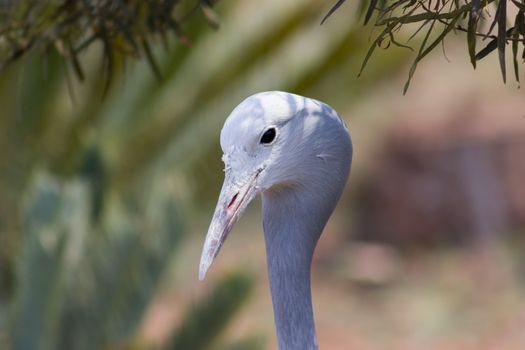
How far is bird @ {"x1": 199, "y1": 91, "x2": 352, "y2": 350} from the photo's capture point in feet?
9.87

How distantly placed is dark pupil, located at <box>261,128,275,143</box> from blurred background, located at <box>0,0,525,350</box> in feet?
3.94

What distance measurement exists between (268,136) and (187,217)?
417 cm

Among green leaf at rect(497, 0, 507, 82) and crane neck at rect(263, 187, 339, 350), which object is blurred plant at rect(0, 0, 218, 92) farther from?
green leaf at rect(497, 0, 507, 82)

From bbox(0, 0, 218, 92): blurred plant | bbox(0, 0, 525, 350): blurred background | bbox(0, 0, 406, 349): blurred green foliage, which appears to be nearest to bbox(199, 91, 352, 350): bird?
bbox(0, 0, 218, 92): blurred plant

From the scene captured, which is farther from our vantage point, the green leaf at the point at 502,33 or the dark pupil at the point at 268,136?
the dark pupil at the point at 268,136

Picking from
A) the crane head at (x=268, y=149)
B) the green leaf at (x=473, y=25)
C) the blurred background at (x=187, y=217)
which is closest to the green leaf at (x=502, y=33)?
the green leaf at (x=473, y=25)

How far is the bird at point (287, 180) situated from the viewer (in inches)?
118

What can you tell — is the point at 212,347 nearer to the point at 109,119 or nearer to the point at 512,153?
the point at 109,119

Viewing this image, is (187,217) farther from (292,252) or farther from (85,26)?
(292,252)

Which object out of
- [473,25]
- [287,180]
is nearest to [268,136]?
[287,180]

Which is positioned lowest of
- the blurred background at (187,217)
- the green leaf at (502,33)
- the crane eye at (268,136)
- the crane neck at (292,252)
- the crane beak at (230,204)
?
the blurred background at (187,217)

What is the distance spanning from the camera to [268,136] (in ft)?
10.0

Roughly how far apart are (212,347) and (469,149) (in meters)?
7.06

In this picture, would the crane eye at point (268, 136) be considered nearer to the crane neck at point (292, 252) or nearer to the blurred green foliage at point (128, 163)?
the crane neck at point (292, 252)
